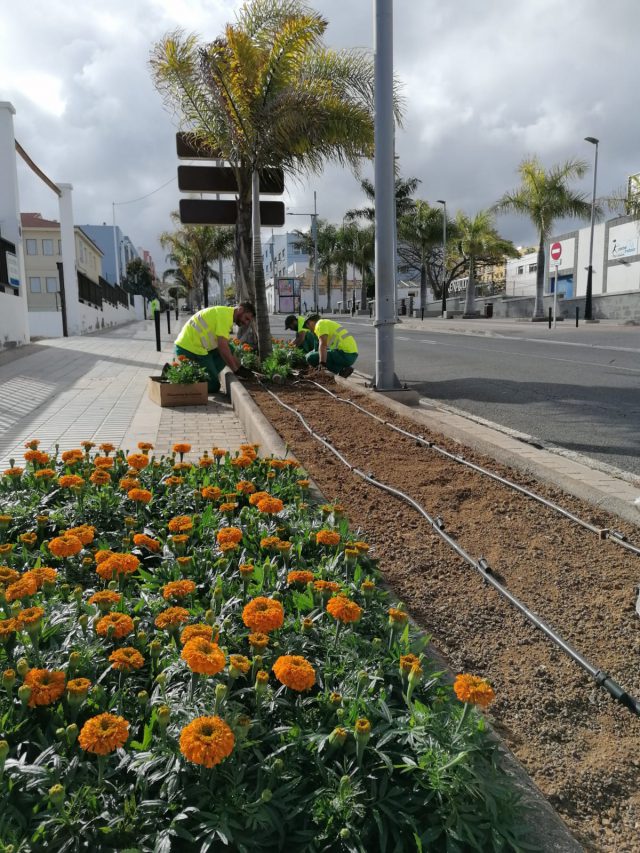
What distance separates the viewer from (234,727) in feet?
5.49

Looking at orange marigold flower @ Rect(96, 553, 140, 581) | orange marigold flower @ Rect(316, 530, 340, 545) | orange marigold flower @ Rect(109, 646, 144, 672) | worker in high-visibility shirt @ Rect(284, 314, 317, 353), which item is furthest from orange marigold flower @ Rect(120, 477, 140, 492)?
worker in high-visibility shirt @ Rect(284, 314, 317, 353)

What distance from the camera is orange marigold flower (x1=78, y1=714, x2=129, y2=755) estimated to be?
148 cm

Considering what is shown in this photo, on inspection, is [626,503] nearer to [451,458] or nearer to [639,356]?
[451,458]

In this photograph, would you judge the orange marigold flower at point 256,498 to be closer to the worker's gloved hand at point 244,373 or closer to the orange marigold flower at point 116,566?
the orange marigold flower at point 116,566

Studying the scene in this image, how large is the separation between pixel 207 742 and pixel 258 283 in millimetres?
11712

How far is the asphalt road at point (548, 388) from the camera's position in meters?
6.98

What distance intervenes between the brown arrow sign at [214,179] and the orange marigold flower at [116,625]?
11.5 m

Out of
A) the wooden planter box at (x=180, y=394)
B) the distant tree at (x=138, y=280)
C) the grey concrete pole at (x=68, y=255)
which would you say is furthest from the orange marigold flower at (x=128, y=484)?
the distant tree at (x=138, y=280)

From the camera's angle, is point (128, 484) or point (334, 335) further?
point (334, 335)

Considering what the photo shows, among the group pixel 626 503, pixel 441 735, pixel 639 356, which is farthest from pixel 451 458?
pixel 639 356

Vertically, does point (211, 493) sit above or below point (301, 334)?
below

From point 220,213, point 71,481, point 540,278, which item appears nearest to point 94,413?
point 71,481

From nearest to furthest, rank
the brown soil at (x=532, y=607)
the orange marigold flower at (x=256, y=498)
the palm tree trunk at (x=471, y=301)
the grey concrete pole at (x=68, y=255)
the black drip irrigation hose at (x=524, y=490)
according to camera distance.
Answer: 1. the brown soil at (x=532, y=607)
2. the orange marigold flower at (x=256, y=498)
3. the black drip irrigation hose at (x=524, y=490)
4. the grey concrete pole at (x=68, y=255)
5. the palm tree trunk at (x=471, y=301)

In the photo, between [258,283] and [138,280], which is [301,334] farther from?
[138,280]
